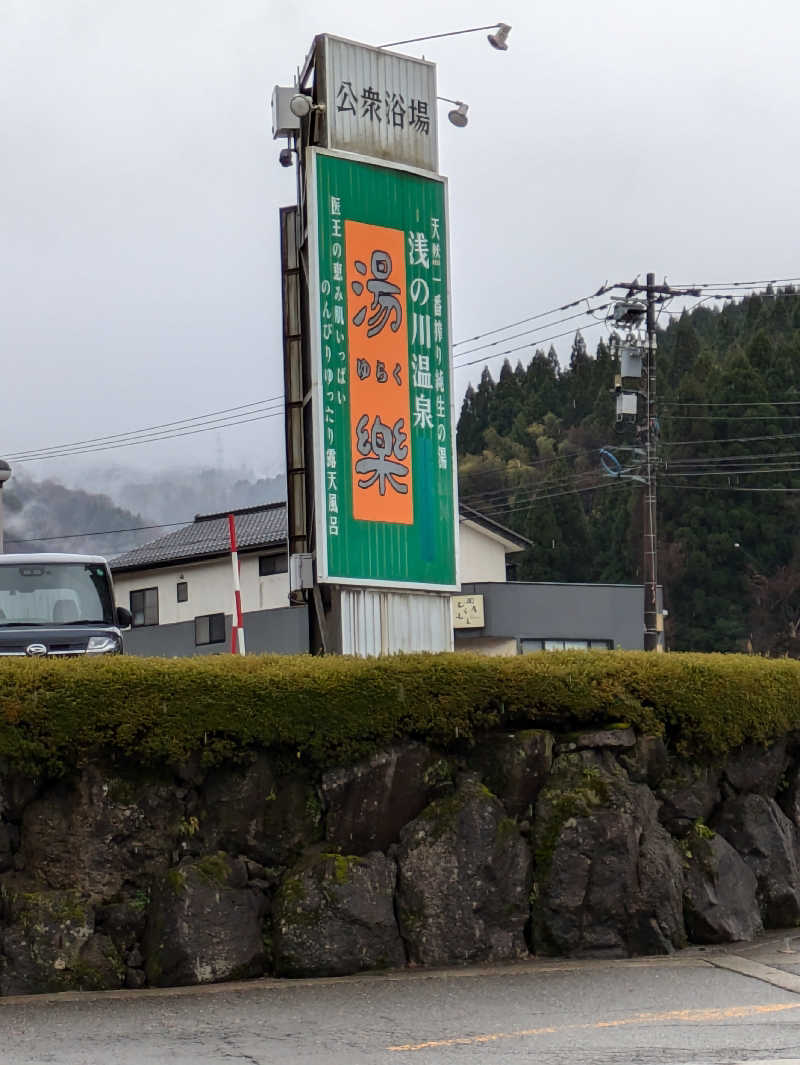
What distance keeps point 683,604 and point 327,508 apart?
62.9 meters

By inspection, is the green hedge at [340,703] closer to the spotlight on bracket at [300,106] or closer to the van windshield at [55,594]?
the spotlight on bracket at [300,106]

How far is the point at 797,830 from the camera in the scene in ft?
37.4

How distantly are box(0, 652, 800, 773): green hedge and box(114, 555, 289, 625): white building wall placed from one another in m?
33.8

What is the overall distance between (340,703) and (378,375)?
16.7 ft

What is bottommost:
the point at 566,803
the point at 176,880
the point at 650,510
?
the point at 176,880

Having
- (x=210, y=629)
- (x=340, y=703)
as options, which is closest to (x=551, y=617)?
(x=210, y=629)

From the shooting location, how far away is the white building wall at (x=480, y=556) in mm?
49906

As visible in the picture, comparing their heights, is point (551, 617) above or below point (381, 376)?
below

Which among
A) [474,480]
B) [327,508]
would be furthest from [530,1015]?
[474,480]

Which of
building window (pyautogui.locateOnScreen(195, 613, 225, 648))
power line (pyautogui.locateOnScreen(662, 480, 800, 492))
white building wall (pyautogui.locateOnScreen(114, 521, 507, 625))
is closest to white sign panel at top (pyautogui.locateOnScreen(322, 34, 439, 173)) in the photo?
white building wall (pyautogui.locateOnScreen(114, 521, 507, 625))

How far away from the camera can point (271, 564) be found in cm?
4525

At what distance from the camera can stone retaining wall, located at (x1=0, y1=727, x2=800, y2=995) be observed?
9.08 metres

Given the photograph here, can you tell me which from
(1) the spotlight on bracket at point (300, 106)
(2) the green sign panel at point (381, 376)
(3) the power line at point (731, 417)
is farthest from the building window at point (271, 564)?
(3) the power line at point (731, 417)

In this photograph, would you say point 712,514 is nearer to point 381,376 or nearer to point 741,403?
point 741,403
